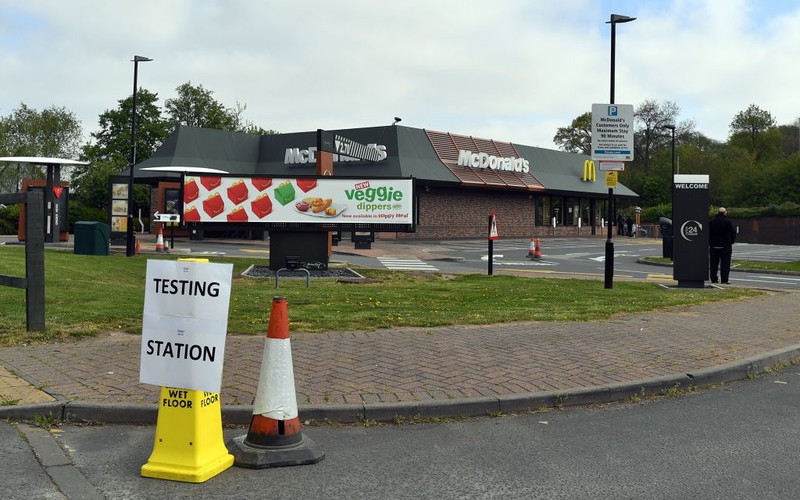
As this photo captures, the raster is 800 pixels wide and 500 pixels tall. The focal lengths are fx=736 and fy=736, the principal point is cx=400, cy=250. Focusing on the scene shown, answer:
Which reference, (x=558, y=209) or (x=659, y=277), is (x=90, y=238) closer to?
(x=659, y=277)

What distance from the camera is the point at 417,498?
4.05 m

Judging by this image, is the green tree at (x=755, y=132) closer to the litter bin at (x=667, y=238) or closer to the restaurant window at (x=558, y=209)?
the restaurant window at (x=558, y=209)

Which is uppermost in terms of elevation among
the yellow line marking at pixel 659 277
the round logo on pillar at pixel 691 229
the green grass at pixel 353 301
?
the round logo on pillar at pixel 691 229

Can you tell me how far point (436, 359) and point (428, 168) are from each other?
3633cm

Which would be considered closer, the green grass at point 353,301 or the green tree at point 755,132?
the green grass at point 353,301

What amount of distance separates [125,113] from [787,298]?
69550 millimetres

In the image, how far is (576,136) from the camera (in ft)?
308

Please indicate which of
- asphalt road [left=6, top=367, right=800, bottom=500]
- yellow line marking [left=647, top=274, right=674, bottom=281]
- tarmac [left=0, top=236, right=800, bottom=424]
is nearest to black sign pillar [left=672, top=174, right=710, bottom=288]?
yellow line marking [left=647, top=274, right=674, bottom=281]

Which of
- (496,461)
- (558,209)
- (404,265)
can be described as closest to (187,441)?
(496,461)

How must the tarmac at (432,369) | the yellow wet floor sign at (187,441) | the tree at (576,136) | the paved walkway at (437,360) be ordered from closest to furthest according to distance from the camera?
the yellow wet floor sign at (187,441), the tarmac at (432,369), the paved walkway at (437,360), the tree at (576,136)

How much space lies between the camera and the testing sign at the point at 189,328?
439 centimetres

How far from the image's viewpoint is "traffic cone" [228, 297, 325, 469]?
4566 mm

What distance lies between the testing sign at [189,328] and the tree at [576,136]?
91.0 meters

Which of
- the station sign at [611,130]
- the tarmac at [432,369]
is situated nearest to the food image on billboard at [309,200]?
the station sign at [611,130]
